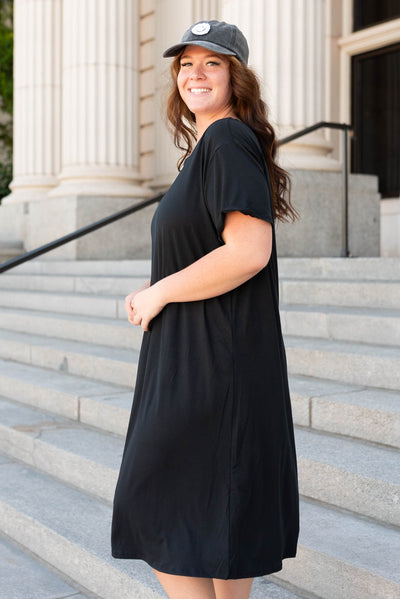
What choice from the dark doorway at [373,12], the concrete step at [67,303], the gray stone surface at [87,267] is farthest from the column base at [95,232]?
Answer: the dark doorway at [373,12]

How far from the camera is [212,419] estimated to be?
1.65 meters

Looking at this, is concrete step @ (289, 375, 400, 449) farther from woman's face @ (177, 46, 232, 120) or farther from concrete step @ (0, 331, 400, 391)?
woman's face @ (177, 46, 232, 120)

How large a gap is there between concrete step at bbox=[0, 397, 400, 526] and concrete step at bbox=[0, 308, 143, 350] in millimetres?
867

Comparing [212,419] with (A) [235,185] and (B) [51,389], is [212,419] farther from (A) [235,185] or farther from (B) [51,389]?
(B) [51,389]

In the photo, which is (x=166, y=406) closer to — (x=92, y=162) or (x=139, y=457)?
(x=139, y=457)

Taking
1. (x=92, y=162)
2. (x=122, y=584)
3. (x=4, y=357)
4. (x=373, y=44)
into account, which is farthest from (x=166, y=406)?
(x=373, y=44)

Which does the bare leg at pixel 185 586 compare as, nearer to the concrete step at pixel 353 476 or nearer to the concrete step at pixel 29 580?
the concrete step at pixel 353 476

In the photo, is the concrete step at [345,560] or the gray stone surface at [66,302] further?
the gray stone surface at [66,302]

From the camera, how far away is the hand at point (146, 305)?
67.2 inches

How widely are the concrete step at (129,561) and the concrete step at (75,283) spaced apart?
3099 millimetres

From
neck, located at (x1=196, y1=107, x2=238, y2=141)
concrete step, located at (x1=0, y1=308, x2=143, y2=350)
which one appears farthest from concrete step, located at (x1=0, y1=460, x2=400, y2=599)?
concrete step, located at (x1=0, y1=308, x2=143, y2=350)

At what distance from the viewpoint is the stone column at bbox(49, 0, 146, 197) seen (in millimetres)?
9578

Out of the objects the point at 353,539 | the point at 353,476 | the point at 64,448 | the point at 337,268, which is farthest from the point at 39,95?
the point at 353,539

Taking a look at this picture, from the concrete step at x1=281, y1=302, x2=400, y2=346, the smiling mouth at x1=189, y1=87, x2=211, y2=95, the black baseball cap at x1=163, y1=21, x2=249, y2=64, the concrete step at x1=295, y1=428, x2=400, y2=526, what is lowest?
the concrete step at x1=295, y1=428, x2=400, y2=526
